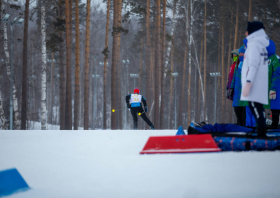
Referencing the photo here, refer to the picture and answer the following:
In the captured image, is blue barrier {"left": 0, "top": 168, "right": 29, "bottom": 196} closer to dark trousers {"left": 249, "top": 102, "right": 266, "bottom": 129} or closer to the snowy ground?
the snowy ground

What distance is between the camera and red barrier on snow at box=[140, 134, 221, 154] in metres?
3.54

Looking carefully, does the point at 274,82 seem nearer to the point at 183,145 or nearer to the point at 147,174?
the point at 183,145

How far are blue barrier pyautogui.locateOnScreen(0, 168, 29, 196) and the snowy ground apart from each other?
0.29ft

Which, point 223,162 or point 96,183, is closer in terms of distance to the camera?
point 96,183

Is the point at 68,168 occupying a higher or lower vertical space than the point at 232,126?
lower

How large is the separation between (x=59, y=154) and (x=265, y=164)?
8.55 ft

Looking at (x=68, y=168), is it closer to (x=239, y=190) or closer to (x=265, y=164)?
(x=239, y=190)

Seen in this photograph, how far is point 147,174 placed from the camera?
271cm

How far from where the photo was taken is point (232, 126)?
14.0 ft

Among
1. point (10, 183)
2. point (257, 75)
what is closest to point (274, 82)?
point (257, 75)

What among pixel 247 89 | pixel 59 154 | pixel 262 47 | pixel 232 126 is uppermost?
pixel 262 47

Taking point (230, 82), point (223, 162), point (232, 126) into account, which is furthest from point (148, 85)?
point (223, 162)

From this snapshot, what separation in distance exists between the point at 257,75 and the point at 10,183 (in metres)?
3.22

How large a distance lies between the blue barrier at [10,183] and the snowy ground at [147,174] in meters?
0.09
